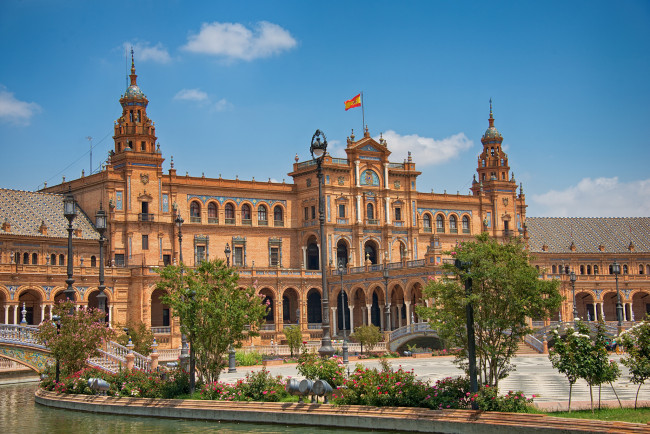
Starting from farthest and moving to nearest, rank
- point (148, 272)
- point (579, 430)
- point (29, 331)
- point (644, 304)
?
point (644, 304) → point (148, 272) → point (29, 331) → point (579, 430)

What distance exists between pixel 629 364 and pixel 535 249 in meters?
72.4

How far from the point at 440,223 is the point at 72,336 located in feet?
205

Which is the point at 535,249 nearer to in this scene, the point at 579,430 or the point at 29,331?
the point at 29,331

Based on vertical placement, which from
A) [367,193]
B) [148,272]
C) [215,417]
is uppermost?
[367,193]

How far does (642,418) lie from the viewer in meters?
19.9

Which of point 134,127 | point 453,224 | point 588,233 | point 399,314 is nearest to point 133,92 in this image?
point 134,127

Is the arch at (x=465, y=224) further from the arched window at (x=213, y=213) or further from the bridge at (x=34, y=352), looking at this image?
the bridge at (x=34, y=352)

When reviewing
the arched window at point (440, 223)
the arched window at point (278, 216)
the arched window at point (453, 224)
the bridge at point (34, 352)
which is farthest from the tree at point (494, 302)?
the arched window at point (453, 224)

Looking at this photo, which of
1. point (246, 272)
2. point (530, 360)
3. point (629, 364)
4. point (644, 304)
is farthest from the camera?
point (644, 304)

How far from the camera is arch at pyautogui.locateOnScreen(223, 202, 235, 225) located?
7746 cm

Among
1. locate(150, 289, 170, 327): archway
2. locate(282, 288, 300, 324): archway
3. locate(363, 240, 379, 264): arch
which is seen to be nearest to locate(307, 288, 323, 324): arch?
locate(282, 288, 300, 324): archway

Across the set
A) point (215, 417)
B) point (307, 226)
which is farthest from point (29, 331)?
point (307, 226)

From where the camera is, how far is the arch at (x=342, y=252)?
79.9 metres

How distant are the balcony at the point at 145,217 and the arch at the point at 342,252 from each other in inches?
733
